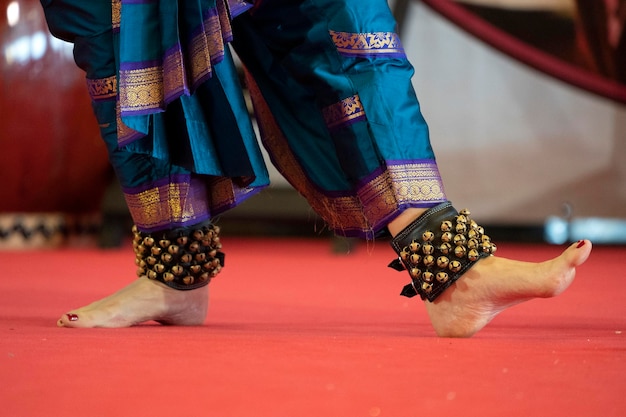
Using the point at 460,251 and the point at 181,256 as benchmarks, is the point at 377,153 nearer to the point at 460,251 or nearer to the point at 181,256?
the point at 460,251

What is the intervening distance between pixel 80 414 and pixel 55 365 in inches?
8.4

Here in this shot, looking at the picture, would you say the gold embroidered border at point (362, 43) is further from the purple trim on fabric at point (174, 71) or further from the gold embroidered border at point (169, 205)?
the gold embroidered border at point (169, 205)

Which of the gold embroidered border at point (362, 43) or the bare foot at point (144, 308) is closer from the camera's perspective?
the gold embroidered border at point (362, 43)

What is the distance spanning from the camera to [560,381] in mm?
810

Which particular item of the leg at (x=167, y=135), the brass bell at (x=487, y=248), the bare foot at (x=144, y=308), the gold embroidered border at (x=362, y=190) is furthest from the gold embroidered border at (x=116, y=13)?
the brass bell at (x=487, y=248)

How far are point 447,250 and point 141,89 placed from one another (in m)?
0.46

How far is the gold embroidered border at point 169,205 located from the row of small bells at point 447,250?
38cm

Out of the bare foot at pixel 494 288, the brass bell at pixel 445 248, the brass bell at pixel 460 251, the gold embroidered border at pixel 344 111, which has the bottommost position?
the bare foot at pixel 494 288

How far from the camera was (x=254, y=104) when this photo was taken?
148cm

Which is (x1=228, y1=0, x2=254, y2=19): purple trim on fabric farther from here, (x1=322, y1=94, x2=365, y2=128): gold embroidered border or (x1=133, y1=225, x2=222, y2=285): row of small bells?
(x1=133, y1=225, x2=222, y2=285): row of small bells

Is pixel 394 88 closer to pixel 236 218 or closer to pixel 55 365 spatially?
pixel 55 365

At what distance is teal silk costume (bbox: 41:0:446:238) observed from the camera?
4.00ft

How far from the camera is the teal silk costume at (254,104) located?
1.22 m

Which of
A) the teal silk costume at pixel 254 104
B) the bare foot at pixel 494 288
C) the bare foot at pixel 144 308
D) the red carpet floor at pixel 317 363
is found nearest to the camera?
the red carpet floor at pixel 317 363
